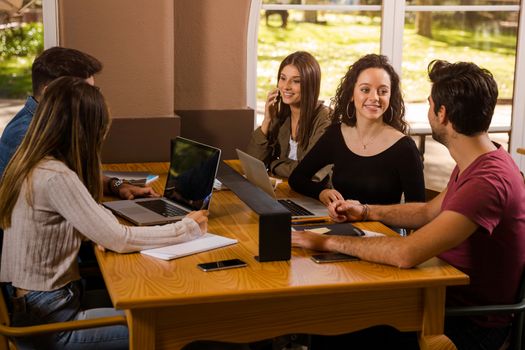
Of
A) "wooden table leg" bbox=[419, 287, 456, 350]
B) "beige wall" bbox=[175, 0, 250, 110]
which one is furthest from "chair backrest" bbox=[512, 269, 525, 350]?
"beige wall" bbox=[175, 0, 250, 110]

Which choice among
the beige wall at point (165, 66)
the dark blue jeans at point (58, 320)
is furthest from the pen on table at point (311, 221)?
the beige wall at point (165, 66)

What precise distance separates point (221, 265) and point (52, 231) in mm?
526

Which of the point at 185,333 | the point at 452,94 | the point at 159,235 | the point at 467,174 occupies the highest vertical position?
the point at 452,94

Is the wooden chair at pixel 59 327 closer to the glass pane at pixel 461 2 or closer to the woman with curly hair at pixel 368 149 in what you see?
the woman with curly hair at pixel 368 149

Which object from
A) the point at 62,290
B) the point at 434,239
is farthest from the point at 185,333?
the point at 434,239

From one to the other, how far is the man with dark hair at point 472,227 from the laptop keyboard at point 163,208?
0.58m

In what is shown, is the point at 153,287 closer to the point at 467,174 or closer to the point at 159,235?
the point at 159,235

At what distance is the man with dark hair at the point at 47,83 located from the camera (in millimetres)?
3186

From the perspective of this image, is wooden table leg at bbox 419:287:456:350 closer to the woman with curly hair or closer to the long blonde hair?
the woman with curly hair

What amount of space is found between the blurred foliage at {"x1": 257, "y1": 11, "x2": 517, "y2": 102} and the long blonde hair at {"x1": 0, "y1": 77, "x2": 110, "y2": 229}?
2.61 m

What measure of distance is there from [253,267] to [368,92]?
4.31 feet

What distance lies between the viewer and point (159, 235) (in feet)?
8.27

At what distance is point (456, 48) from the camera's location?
5.33m

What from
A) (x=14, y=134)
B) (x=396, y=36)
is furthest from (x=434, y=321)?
(x=396, y=36)
